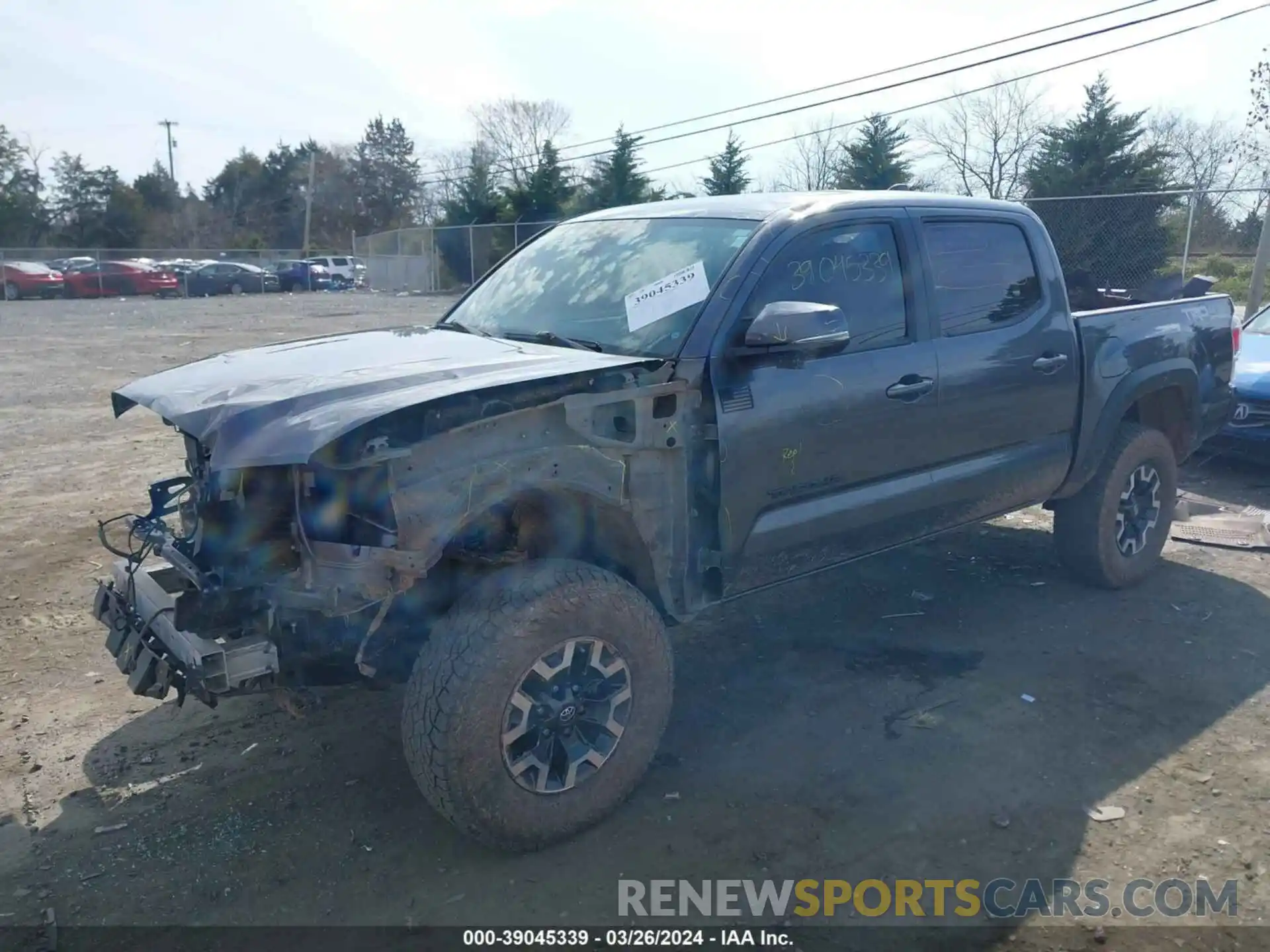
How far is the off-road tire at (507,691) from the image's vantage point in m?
2.99

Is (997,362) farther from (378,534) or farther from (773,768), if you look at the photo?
(378,534)

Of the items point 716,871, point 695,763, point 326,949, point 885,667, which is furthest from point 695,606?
point 326,949

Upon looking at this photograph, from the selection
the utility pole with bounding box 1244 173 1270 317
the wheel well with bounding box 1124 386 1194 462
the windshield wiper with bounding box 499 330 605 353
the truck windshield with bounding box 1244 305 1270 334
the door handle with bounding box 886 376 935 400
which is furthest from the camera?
the utility pole with bounding box 1244 173 1270 317

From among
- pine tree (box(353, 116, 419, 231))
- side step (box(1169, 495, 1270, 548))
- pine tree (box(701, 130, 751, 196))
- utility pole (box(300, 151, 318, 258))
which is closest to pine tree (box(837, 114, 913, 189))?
pine tree (box(701, 130, 751, 196))

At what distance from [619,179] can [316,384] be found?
3352cm

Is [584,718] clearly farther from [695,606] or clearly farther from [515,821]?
[695,606]

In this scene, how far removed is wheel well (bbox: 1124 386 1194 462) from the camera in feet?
18.5

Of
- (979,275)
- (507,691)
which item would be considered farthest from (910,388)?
(507,691)

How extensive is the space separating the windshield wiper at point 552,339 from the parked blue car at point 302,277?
4160cm

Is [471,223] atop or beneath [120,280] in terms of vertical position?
atop

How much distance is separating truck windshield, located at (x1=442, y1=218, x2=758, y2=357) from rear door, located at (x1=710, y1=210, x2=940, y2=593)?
0.66 feet

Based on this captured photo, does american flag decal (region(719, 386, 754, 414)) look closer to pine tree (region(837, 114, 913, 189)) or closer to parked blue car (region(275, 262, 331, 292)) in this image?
pine tree (region(837, 114, 913, 189))

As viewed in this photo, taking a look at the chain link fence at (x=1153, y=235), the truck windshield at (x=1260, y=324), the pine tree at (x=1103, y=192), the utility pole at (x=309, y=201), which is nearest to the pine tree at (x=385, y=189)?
the utility pole at (x=309, y=201)

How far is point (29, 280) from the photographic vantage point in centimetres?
3566
